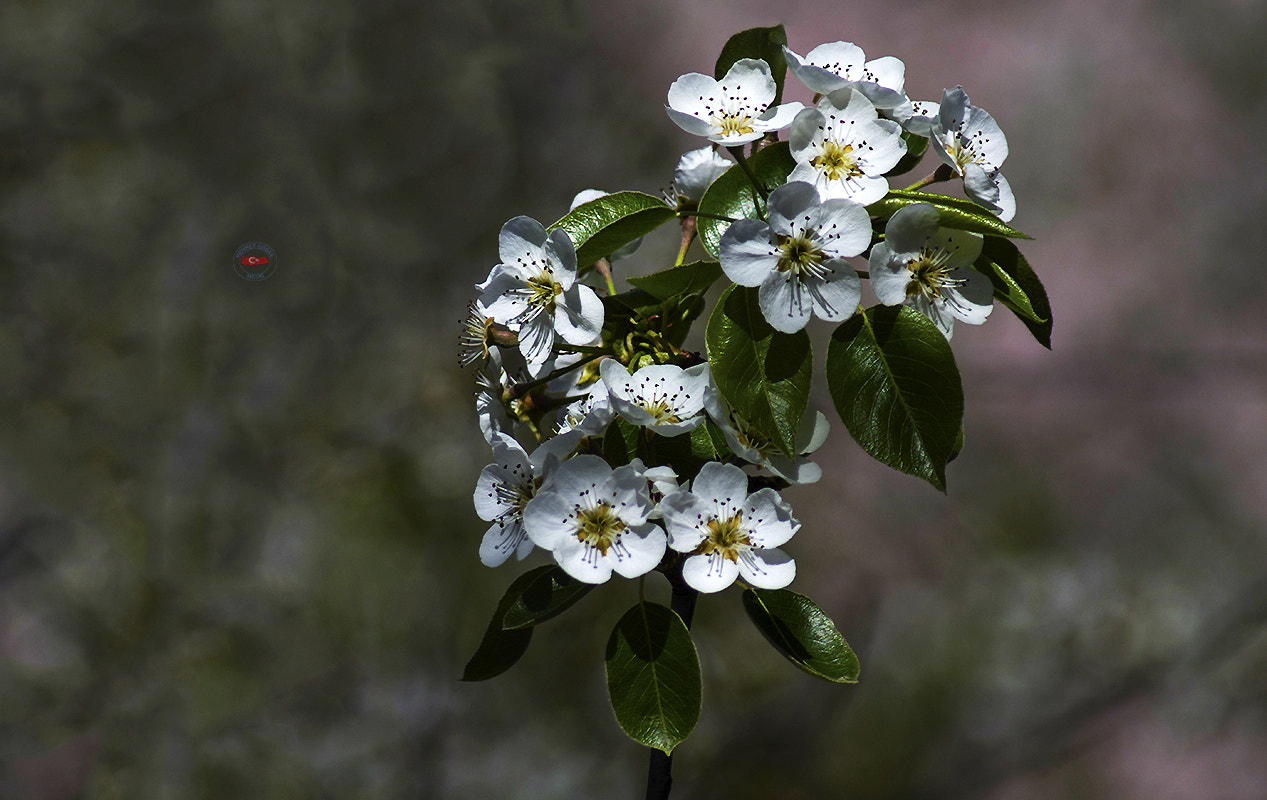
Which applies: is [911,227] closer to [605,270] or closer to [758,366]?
[758,366]

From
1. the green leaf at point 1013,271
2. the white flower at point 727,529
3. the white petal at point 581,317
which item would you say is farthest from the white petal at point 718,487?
the green leaf at point 1013,271

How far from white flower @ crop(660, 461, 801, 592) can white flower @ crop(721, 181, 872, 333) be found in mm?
98

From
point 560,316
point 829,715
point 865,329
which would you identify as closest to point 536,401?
point 560,316

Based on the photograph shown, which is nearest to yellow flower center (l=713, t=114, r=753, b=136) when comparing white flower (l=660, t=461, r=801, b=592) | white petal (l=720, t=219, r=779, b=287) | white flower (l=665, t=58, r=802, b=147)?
white flower (l=665, t=58, r=802, b=147)

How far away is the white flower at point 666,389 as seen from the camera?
20.6 inches

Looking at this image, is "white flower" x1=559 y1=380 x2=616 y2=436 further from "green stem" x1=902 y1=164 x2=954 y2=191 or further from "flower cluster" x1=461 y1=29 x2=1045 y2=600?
"green stem" x1=902 y1=164 x2=954 y2=191

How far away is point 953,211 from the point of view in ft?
1.66

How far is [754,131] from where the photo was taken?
1.81 ft

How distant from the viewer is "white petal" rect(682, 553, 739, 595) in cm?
51

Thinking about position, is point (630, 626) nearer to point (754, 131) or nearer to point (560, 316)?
point (560, 316)

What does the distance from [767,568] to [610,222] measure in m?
0.23

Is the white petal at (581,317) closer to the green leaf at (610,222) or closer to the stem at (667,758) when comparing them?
the green leaf at (610,222)

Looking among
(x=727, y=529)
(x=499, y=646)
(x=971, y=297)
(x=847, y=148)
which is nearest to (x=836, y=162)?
(x=847, y=148)

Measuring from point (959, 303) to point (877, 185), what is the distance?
0.09 m
